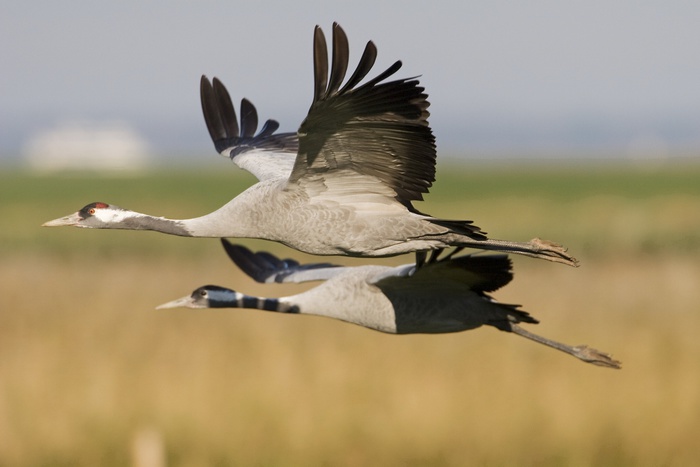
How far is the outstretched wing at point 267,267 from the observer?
788cm

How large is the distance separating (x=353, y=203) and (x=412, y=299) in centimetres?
105

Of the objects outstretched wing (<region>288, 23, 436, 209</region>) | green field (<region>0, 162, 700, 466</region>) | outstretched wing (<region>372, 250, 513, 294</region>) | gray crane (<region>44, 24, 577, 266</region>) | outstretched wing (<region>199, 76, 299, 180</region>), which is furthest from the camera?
green field (<region>0, 162, 700, 466</region>)

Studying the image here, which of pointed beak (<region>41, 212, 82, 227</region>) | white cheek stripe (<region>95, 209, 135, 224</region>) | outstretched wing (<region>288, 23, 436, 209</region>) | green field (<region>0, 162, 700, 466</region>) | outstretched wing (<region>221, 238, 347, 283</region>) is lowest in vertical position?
green field (<region>0, 162, 700, 466</region>)

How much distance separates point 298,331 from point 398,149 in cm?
900

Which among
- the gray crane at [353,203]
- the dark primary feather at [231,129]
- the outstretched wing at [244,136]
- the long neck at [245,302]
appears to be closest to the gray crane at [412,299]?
the long neck at [245,302]

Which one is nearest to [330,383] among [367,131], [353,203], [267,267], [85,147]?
[267,267]

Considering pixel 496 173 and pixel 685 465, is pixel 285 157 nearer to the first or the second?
pixel 685 465

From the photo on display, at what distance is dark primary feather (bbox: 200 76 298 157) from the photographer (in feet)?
25.7

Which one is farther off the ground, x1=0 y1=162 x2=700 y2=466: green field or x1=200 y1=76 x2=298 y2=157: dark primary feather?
x1=200 y1=76 x2=298 y2=157: dark primary feather

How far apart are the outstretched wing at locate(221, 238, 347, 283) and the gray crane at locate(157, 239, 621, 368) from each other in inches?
34.0

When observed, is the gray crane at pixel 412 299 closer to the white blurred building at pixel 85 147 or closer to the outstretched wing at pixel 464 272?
the outstretched wing at pixel 464 272

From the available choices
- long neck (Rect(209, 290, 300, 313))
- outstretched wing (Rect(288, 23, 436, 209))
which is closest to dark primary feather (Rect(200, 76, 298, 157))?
long neck (Rect(209, 290, 300, 313))

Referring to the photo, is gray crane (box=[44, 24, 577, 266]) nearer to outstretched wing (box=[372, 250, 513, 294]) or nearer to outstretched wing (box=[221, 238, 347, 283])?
outstretched wing (box=[372, 250, 513, 294])

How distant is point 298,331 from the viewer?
1464 centimetres
